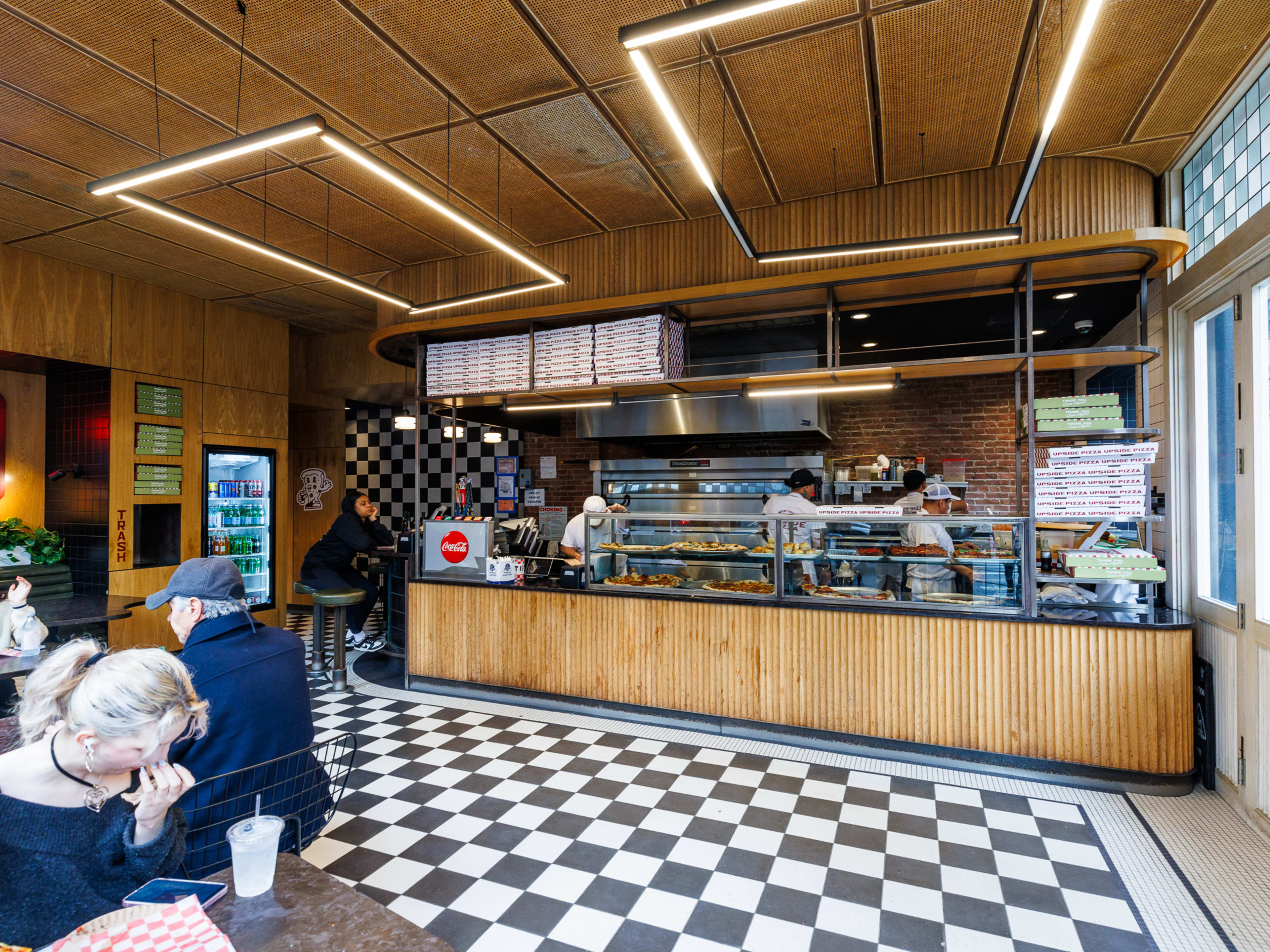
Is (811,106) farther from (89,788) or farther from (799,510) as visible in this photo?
(89,788)

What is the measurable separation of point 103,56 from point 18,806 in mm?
3596

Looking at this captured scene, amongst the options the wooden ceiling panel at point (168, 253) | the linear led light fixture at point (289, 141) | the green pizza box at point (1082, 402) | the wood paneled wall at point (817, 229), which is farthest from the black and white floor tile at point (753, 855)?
the wooden ceiling panel at point (168, 253)

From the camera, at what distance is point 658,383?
4867mm

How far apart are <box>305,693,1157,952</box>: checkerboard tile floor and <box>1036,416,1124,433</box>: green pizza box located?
2030mm

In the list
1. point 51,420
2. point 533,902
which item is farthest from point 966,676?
point 51,420

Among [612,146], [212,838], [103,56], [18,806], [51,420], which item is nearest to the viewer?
[18,806]

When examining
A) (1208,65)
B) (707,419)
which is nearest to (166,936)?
(1208,65)

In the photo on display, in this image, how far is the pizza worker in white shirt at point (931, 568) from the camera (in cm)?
412

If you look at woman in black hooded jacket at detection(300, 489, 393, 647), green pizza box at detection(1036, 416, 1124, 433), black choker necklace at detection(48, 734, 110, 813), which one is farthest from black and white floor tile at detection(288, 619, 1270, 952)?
woman in black hooded jacket at detection(300, 489, 393, 647)

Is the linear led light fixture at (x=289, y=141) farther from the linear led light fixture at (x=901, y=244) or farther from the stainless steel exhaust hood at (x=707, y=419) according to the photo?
the stainless steel exhaust hood at (x=707, y=419)

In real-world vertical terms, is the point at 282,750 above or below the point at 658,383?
below

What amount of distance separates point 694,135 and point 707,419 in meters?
4.02

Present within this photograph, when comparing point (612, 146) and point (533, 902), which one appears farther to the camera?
point (612, 146)

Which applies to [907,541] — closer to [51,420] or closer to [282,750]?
[282,750]
